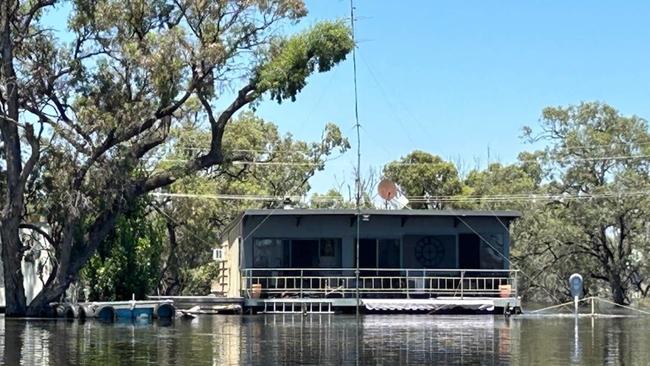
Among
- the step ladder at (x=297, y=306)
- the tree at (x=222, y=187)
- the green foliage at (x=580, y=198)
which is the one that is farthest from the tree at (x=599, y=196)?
the step ladder at (x=297, y=306)

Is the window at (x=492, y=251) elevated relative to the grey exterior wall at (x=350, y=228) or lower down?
lower down

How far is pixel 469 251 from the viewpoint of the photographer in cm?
3688

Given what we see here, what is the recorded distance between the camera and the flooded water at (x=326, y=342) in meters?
15.9

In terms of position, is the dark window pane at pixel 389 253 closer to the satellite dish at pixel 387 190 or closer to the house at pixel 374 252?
the house at pixel 374 252

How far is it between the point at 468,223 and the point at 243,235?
8.62 m

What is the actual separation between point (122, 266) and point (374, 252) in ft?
31.6

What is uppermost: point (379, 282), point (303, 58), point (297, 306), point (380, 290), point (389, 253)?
point (303, 58)

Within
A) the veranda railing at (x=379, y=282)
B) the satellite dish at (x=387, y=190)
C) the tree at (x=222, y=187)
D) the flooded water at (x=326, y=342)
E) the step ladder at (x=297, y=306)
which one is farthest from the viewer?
the tree at (x=222, y=187)

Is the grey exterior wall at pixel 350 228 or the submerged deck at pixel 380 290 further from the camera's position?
the grey exterior wall at pixel 350 228

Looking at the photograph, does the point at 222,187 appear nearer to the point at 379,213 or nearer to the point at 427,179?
the point at 427,179

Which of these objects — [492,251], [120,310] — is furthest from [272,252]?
[492,251]

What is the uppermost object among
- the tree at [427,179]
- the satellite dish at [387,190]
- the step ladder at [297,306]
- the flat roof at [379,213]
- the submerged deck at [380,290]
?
the tree at [427,179]

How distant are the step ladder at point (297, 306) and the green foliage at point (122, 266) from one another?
5.11 m

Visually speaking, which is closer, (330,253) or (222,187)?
(330,253)
